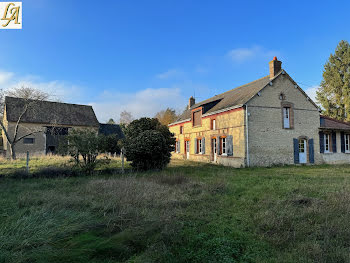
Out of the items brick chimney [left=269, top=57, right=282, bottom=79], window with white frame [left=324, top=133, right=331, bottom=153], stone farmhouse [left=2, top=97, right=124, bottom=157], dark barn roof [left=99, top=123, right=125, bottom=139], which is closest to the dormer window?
brick chimney [left=269, top=57, right=282, bottom=79]

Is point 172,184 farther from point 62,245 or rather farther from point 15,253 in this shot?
point 15,253

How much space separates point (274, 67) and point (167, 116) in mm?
28798

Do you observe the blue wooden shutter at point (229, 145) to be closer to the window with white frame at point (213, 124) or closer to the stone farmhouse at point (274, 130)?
the stone farmhouse at point (274, 130)

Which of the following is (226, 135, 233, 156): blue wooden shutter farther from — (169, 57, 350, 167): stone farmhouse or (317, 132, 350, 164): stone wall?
(317, 132, 350, 164): stone wall

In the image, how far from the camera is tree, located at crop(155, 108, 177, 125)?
43.5 metres

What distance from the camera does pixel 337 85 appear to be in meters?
30.5

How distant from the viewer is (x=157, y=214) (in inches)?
201

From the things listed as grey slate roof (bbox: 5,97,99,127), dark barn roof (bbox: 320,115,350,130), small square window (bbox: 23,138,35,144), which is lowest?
small square window (bbox: 23,138,35,144)

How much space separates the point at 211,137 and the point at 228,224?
15365mm

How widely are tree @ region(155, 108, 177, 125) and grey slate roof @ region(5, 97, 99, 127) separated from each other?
48.2 feet

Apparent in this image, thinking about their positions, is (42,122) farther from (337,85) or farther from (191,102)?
(337,85)

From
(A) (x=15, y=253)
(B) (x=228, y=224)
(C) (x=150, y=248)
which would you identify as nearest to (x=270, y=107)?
(B) (x=228, y=224)

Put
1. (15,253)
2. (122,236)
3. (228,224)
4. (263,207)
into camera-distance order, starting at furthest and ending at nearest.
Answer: (263,207) → (228,224) → (122,236) → (15,253)

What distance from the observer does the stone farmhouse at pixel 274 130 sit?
634 inches
